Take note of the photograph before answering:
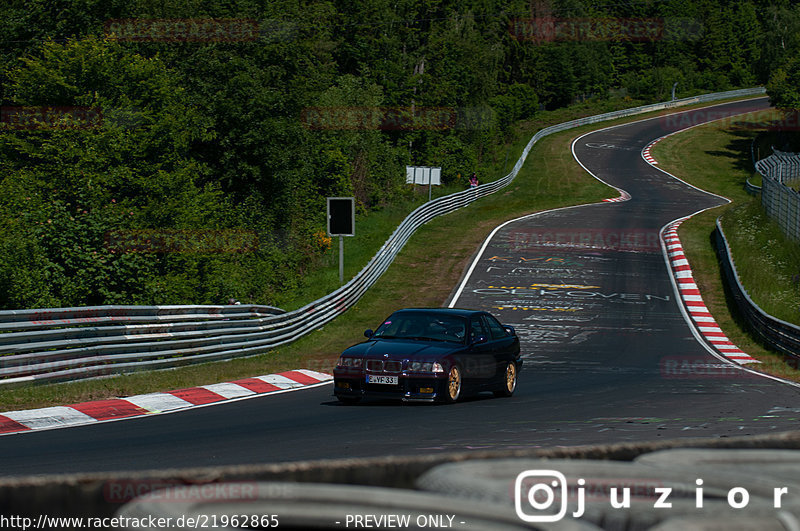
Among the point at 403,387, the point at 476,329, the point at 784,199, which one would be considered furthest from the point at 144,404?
the point at 784,199

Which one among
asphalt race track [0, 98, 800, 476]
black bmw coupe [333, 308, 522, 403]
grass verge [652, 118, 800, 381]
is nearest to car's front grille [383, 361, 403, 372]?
black bmw coupe [333, 308, 522, 403]

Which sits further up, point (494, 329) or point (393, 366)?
point (494, 329)

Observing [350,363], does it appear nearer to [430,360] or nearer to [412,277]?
[430,360]

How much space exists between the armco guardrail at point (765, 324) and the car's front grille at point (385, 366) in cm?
1138

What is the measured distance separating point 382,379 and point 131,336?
556 centimetres

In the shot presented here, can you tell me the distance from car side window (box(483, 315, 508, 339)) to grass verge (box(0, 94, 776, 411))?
4.59 meters

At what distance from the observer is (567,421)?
37.6ft

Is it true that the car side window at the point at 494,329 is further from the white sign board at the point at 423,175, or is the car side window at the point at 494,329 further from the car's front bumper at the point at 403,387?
the white sign board at the point at 423,175

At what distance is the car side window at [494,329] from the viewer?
15401mm

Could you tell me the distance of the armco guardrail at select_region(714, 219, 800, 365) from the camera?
21.1 meters

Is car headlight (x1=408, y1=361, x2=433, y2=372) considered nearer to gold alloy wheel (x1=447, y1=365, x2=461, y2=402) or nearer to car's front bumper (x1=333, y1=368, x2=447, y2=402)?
car's front bumper (x1=333, y1=368, x2=447, y2=402)

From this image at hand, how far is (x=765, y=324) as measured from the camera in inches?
944

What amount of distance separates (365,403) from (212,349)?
22.1ft

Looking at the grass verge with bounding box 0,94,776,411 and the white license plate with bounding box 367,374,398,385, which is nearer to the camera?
the white license plate with bounding box 367,374,398,385
